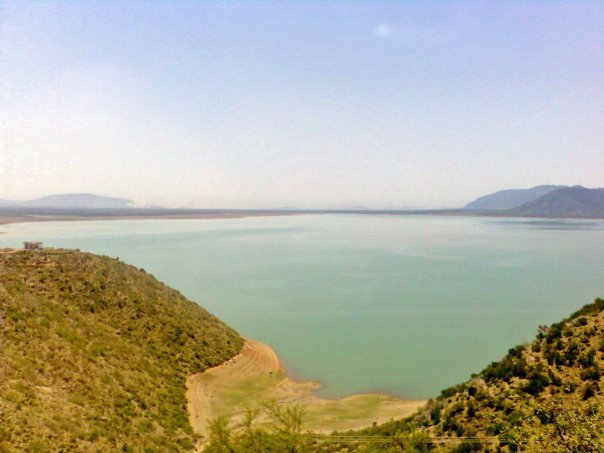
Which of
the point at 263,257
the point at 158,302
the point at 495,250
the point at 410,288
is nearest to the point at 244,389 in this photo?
the point at 158,302

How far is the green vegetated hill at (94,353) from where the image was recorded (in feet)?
69.3

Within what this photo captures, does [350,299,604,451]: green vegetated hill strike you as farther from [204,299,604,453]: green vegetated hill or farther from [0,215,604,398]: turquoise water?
[0,215,604,398]: turquoise water

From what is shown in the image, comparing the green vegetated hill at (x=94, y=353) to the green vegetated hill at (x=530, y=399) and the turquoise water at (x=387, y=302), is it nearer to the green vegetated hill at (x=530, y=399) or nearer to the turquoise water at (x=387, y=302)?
the turquoise water at (x=387, y=302)

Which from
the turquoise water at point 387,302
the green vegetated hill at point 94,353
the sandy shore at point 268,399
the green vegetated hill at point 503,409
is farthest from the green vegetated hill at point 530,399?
the green vegetated hill at point 94,353

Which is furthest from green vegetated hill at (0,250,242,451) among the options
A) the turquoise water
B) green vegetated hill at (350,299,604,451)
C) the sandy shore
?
green vegetated hill at (350,299,604,451)

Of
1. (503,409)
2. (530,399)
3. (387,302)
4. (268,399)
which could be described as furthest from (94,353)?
(387,302)

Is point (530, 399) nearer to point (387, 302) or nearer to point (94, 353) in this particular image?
point (94, 353)

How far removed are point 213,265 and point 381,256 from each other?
203 ft

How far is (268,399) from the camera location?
35.3 m

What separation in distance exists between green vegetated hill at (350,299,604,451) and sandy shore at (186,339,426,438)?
304 inches

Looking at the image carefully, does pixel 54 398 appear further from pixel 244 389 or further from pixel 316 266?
pixel 316 266

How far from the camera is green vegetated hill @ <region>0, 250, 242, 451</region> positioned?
21.1 metres

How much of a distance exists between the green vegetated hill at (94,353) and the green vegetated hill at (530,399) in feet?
55.3

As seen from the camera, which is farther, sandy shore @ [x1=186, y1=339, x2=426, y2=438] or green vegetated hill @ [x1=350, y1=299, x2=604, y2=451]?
sandy shore @ [x1=186, y1=339, x2=426, y2=438]
